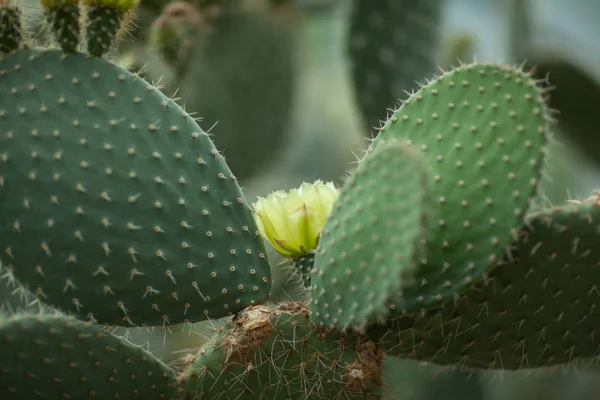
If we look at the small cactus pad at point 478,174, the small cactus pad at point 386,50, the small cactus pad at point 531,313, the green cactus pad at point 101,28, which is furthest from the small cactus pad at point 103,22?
the small cactus pad at point 386,50

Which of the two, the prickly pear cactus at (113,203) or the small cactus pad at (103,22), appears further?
the small cactus pad at (103,22)

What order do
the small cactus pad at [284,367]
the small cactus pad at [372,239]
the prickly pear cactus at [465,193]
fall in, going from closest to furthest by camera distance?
1. the small cactus pad at [372,239]
2. the prickly pear cactus at [465,193]
3. the small cactus pad at [284,367]

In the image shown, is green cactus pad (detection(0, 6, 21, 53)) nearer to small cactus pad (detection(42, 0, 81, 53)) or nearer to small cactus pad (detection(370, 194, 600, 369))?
small cactus pad (detection(42, 0, 81, 53))

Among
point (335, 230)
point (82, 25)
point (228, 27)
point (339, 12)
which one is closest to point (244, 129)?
point (228, 27)

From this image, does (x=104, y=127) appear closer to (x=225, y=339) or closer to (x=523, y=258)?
(x=225, y=339)

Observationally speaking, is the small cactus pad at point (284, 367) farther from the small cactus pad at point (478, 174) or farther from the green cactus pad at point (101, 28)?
the green cactus pad at point (101, 28)

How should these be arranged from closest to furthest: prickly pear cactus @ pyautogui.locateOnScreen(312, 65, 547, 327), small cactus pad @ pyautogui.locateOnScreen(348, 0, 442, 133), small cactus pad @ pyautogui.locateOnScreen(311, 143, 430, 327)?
small cactus pad @ pyautogui.locateOnScreen(311, 143, 430, 327) → prickly pear cactus @ pyautogui.locateOnScreen(312, 65, 547, 327) → small cactus pad @ pyautogui.locateOnScreen(348, 0, 442, 133)

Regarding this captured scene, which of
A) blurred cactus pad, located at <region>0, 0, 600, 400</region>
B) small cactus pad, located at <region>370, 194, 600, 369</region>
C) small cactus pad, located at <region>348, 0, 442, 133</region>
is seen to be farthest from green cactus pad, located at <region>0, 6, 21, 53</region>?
small cactus pad, located at <region>348, 0, 442, 133</region>
